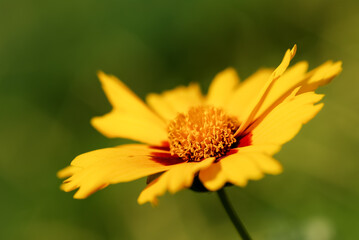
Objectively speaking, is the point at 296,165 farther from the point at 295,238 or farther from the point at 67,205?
the point at 67,205

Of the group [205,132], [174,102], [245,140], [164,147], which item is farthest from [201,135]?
[174,102]

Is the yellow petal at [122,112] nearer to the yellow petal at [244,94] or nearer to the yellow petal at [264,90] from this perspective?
the yellow petal at [244,94]

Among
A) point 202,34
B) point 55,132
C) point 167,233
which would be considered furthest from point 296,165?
point 55,132

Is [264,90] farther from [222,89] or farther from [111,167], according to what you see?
[222,89]

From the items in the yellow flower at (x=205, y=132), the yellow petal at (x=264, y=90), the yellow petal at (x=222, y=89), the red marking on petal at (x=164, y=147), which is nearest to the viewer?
the yellow flower at (x=205, y=132)

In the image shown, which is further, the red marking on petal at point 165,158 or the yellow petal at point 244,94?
the yellow petal at point 244,94

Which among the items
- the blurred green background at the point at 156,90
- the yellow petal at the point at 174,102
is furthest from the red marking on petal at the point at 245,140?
the blurred green background at the point at 156,90
